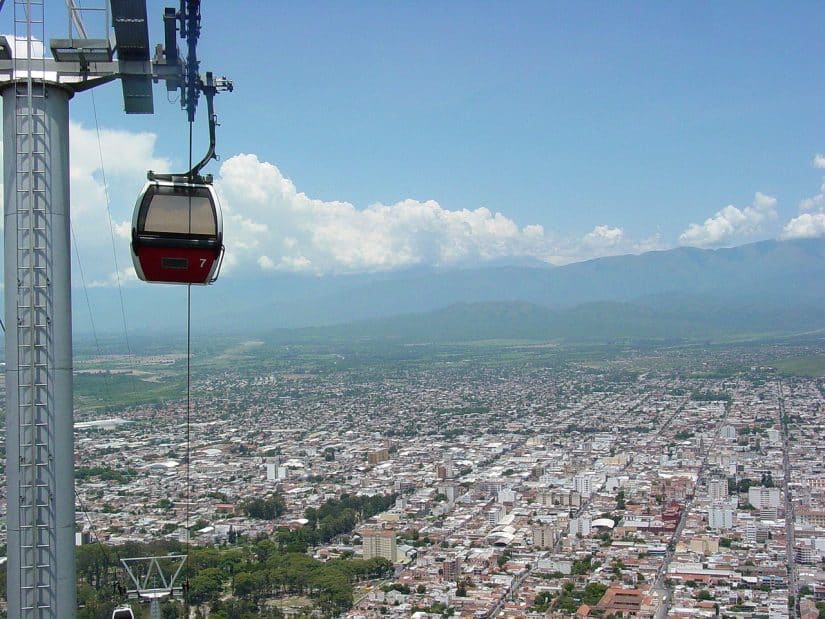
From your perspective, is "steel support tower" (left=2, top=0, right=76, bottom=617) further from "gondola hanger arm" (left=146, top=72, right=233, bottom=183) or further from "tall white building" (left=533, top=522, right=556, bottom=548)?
"tall white building" (left=533, top=522, right=556, bottom=548)

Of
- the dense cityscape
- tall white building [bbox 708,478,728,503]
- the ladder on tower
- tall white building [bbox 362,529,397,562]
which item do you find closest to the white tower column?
the ladder on tower

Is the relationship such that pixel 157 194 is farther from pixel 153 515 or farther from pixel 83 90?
pixel 153 515

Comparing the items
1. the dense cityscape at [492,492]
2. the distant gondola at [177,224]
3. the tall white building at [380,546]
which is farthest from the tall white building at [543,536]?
the distant gondola at [177,224]

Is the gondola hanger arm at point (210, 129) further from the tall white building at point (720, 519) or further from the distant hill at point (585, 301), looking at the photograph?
the distant hill at point (585, 301)

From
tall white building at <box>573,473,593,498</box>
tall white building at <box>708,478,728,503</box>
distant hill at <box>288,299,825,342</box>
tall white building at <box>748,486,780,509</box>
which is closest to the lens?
tall white building at <box>748,486,780,509</box>

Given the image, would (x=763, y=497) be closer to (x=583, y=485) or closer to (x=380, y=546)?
(x=583, y=485)
